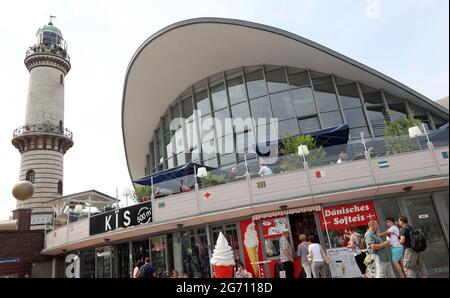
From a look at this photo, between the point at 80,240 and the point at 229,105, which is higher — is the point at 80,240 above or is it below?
below

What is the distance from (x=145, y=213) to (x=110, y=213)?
6.28 ft

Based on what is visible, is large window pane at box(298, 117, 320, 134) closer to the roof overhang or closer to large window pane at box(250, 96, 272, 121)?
large window pane at box(250, 96, 272, 121)

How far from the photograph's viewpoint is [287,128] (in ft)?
54.0

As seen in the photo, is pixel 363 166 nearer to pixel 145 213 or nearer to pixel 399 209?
pixel 399 209

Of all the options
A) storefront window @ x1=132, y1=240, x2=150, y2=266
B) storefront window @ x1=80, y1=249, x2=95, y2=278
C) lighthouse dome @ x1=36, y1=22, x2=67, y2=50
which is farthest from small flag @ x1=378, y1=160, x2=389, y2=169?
lighthouse dome @ x1=36, y1=22, x2=67, y2=50

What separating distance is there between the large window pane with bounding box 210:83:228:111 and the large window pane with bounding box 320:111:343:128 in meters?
5.96

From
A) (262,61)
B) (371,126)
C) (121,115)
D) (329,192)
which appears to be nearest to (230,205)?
(329,192)

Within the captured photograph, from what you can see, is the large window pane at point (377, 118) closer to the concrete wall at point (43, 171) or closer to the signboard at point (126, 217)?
the signboard at point (126, 217)

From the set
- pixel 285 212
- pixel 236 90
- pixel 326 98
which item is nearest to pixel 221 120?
pixel 236 90

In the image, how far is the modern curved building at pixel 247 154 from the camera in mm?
10289

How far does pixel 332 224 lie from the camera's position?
1103 cm

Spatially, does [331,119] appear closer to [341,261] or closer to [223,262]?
[341,261]

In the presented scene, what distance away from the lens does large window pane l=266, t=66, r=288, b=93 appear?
1766 cm

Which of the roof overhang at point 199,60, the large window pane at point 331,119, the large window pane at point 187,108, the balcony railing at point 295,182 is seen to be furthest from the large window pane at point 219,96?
the balcony railing at point 295,182
